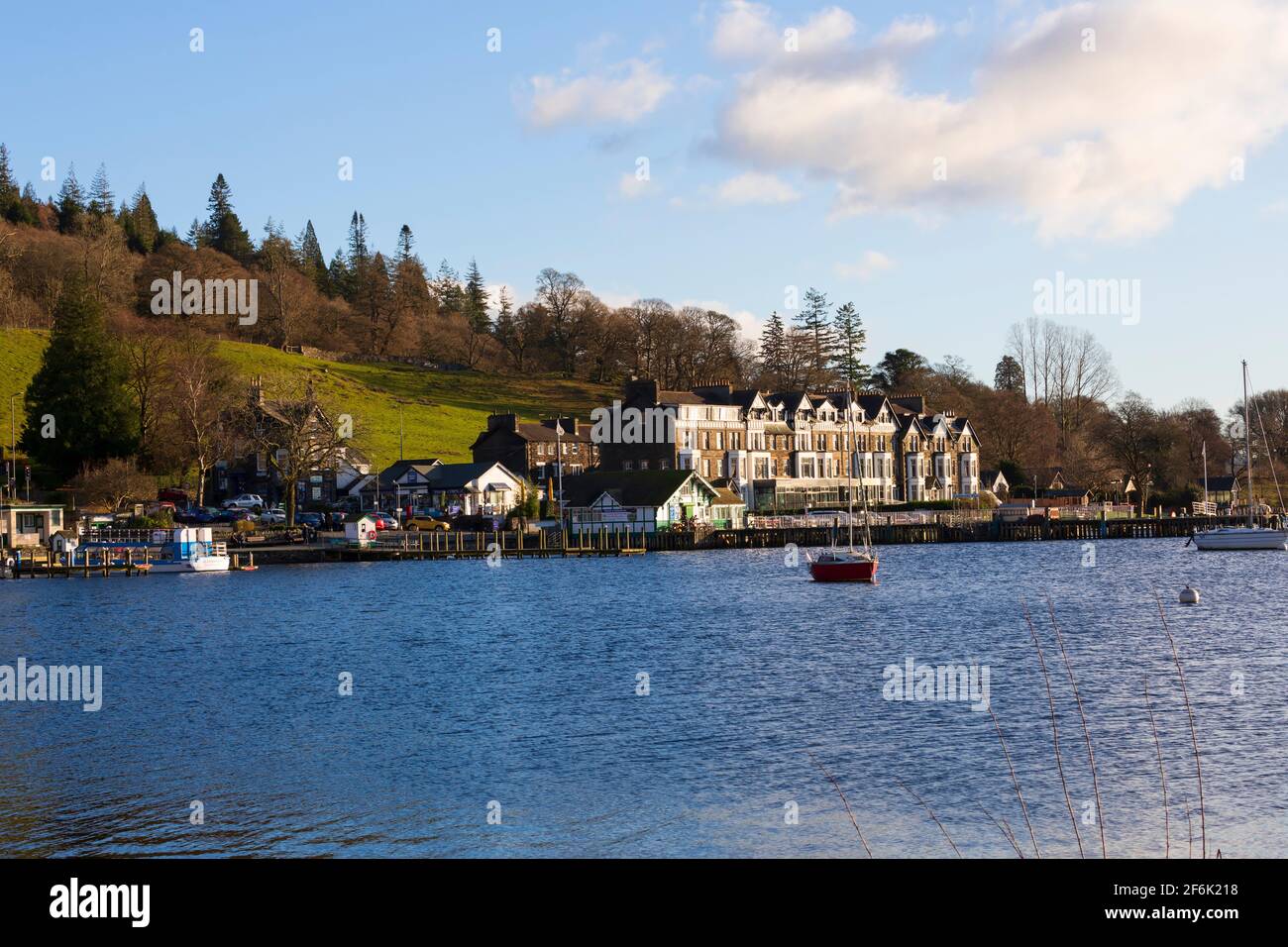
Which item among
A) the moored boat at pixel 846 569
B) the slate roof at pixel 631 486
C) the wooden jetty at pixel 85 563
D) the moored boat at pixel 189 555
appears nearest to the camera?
the moored boat at pixel 846 569

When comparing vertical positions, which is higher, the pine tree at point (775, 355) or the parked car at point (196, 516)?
the pine tree at point (775, 355)

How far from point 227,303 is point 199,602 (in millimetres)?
110316

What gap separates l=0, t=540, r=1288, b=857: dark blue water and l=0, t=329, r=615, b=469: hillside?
8395cm

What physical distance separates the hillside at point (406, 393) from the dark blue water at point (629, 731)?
83.9m

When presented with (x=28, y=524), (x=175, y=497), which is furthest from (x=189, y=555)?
(x=175, y=497)

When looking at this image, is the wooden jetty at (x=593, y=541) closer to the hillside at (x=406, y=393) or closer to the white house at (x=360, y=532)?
the white house at (x=360, y=532)

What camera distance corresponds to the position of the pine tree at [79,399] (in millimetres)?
107688

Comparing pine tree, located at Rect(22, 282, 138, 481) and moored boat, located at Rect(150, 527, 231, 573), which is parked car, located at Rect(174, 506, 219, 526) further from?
moored boat, located at Rect(150, 527, 231, 573)

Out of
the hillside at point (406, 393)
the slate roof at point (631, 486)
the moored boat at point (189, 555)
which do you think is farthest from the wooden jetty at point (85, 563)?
the hillside at point (406, 393)

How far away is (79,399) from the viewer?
108000mm

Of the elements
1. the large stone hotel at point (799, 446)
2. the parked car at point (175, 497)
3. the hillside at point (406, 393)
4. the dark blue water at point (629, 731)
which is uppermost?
the hillside at point (406, 393)

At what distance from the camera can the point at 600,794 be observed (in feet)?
74.3

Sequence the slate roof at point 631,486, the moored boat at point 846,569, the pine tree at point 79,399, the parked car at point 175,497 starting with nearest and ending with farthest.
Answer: the moored boat at point 846,569 → the pine tree at point 79,399 → the slate roof at point 631,486 → the parked car at point 175,497
